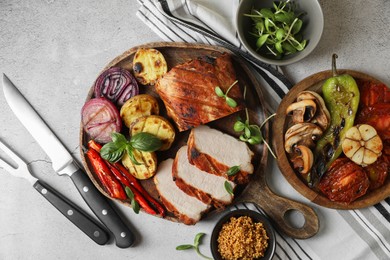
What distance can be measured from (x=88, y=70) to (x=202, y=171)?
971mm

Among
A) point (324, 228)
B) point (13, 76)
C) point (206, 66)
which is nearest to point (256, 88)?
point (206, 66)

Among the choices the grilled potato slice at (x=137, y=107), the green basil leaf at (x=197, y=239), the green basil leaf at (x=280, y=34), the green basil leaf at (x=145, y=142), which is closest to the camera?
the green basil leaf at (x=280, y=34)

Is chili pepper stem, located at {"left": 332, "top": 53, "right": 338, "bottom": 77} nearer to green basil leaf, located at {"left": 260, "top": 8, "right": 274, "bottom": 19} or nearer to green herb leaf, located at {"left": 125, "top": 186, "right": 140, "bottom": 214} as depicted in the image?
green basil leaf, located at {"left": 260, "top": 8, "right": 274, "bottom": 19}

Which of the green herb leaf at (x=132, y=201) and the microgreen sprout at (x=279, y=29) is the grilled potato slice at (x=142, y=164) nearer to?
the green herb leaf at (x=132, y=201)

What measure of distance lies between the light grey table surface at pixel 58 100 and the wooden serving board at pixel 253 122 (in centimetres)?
18

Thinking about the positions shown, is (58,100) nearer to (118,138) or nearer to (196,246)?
(118,138)

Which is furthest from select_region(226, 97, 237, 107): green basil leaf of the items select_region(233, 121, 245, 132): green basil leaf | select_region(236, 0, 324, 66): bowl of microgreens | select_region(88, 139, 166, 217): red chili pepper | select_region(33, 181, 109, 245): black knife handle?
select_region(33, 181, 109, 245): black knife handle

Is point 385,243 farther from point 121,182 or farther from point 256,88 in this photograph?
point 121,182

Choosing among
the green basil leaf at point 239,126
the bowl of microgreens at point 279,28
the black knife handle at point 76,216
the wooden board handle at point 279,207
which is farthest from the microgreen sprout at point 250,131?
the black knife handle at point 76,216

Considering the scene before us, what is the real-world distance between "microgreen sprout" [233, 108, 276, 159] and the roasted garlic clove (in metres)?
0.43

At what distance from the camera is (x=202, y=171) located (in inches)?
114

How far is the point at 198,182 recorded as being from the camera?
2.90m

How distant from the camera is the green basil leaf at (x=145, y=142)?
2.76 m

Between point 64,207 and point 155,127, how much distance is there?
794 millimetres
